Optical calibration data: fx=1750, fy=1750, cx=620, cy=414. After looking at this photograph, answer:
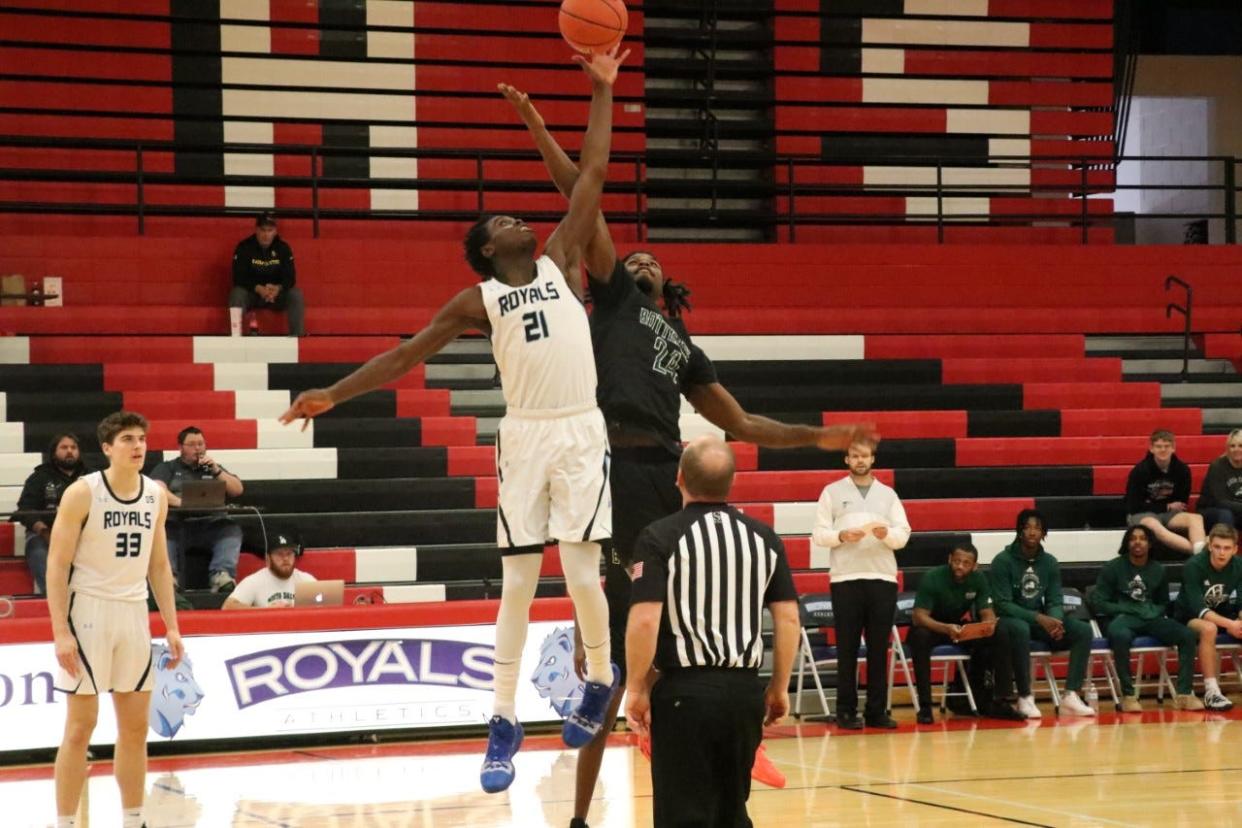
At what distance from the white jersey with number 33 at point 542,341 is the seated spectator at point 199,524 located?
19.9ft

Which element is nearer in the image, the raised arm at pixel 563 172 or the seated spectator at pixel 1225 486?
the raised arm at pixel 563 172

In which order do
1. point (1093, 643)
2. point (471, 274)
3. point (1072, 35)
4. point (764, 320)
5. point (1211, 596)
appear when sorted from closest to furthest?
point (1093, 643) → point (1211, 596) → point (471, 274) → point (764, 320) → point (1072, 35)

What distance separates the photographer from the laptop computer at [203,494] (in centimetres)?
1094

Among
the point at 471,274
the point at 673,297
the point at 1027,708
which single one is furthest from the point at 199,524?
the point at 673,297

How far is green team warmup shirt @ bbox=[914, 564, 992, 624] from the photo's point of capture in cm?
1173

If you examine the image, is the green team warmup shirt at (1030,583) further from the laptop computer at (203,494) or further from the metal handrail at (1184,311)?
the laptop computer at (203,494)

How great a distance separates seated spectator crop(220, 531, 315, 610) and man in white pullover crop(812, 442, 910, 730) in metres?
3.37

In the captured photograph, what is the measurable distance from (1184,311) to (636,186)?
16.6 feet

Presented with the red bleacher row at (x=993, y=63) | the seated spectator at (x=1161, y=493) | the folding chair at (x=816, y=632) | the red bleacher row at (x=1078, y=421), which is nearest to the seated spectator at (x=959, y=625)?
the folding chair at (x=816, y=632)

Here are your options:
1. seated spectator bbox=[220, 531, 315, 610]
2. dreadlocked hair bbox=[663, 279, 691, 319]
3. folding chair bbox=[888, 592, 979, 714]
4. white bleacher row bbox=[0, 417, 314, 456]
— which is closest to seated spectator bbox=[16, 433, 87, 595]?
white bleacher row bbox=[0, 417, 314, 456]

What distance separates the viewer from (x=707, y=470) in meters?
5.14

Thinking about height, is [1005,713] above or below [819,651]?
below

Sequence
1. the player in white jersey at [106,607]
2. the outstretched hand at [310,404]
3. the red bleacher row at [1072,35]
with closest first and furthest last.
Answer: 1. the outstretched hand at [310,404]
2. the player in white jersey at [106,607]
3. the red bleacher row at [1072,35]

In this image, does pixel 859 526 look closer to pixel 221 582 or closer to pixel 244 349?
pixel 221 582
